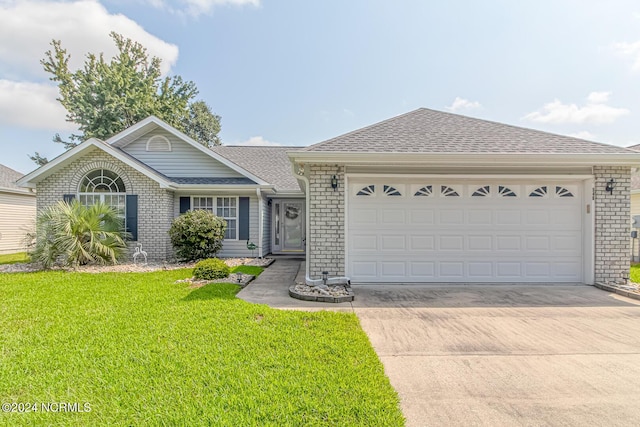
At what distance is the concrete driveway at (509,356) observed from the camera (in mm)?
2623

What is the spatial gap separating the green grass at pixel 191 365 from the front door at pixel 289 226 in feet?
30.2

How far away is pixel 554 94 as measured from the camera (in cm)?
1039

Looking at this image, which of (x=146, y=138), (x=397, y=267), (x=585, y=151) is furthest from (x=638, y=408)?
(x=146, y=138)

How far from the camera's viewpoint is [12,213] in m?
15.5

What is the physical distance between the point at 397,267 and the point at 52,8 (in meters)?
15.6

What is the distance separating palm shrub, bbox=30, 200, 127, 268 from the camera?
9.27 metres

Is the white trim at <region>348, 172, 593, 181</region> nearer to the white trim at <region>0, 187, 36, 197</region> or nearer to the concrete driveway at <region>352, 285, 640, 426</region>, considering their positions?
the concrete driveway at <region>352, 285, 640, 426</region>

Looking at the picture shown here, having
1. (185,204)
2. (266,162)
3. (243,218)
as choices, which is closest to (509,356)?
(243,218)

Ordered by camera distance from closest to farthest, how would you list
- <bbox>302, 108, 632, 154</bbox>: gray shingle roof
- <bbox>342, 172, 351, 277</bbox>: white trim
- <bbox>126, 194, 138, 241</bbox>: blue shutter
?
<bbox>302, 108, 632, 154</bbox>: gray shingle roof
<bbox>342, 172, 351, 277</bbox>: white trim
<bbox>126, 194, 138, 241</bbox>: blue shutter

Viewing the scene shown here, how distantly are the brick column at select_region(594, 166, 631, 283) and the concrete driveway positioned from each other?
5.08 ft

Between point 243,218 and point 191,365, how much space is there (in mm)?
9356

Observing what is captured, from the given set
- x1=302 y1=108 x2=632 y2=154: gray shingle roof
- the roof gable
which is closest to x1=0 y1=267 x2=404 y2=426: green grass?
x1=302 y1=108 x2=632 y2=154: gray shingle roof

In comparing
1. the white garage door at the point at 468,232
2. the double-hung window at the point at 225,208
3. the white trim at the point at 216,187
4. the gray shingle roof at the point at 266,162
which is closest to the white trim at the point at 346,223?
the white garage door at the point at 468,232

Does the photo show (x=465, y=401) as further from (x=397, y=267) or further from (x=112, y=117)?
(x=112, y=117)
